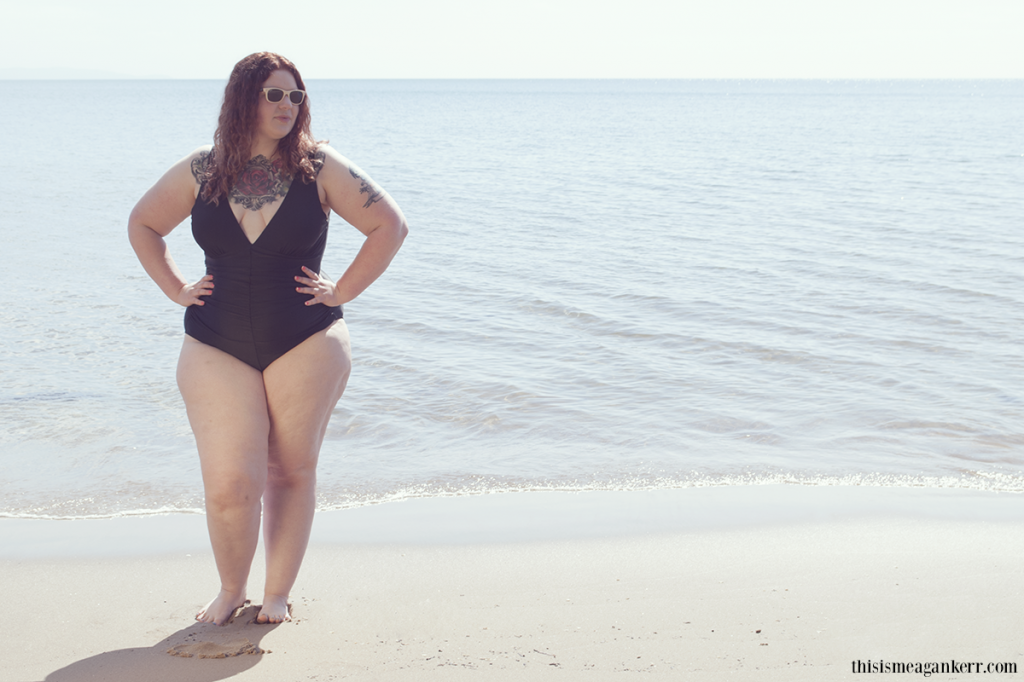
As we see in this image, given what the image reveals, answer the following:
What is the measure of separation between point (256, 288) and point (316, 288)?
194 millimetres

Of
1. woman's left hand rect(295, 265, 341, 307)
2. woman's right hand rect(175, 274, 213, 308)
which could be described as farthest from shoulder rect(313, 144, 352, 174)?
woman's right hand rect(175, 274, 213, 308)

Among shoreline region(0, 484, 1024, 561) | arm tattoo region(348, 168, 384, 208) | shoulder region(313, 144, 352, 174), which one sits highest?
shoulder region(313, 144, 352, 174)

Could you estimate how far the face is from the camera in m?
2.89

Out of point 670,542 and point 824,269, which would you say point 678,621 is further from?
point 824,269

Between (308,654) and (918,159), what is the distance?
94.5 ft

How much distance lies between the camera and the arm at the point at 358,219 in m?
2.98

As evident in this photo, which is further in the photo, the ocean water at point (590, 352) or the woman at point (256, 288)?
the ocean water at point (590, 352)

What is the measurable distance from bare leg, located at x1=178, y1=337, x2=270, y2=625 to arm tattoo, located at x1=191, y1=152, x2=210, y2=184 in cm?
54

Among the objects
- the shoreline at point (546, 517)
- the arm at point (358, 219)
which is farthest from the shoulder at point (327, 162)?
the shoreline at point (546, 517)

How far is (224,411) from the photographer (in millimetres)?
2885

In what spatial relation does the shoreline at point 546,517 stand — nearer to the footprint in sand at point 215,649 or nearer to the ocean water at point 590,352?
the ocean water at point 590,352

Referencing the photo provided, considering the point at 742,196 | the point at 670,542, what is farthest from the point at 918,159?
the point at 670,542

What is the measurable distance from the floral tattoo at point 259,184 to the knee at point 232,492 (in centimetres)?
89

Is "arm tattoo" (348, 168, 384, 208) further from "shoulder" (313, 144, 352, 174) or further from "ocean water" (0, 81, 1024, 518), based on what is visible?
"ocean water" (0, 81, 1024, 518)
